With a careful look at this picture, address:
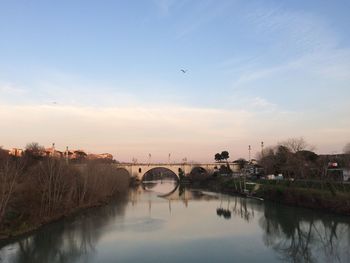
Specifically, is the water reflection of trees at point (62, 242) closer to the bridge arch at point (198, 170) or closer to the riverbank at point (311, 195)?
the riverbank at point (311, 195)

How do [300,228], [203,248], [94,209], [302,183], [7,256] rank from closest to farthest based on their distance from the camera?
[7,256], [203,248], [300,228], [94,209], [302,183]

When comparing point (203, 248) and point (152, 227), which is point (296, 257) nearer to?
point (203, 248)

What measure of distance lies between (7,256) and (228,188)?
152ft

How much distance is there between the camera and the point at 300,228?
25594mm

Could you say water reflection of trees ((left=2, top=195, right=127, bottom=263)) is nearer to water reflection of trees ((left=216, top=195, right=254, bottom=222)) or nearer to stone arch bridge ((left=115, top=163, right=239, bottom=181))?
water reflection of trees ((left=216, top=195, right=254, bottom=222))

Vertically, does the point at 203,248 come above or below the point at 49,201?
below

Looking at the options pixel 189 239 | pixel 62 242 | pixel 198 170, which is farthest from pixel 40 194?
pixel 198 170

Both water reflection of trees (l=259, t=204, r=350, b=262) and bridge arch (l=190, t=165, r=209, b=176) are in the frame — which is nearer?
water reflection of trees (l=259, t=204, r=350, b=262)

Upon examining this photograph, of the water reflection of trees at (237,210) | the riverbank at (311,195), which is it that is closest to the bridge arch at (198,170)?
the riverbank at (311,195)

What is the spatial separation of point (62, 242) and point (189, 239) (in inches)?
267

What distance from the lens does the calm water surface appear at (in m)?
18.1

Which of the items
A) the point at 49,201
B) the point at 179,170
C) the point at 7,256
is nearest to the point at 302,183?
the point at 49,201

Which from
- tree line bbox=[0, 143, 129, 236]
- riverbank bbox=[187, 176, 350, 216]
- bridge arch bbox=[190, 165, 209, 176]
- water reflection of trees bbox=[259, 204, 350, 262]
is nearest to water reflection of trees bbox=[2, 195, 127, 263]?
tree line bbox=[0, 143, 129, 236]

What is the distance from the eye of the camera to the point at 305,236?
76.0ft
